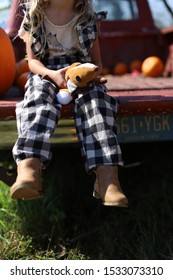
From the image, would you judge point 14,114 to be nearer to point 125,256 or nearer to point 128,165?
point 125,256

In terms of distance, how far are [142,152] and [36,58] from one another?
1723mm

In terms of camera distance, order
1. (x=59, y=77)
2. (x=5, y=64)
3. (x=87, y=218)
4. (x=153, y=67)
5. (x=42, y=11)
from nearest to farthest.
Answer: (x=59, y=77)
(x=42, y=11)
(x=5, y=64)
(x=87, y=218)
(x=153, y=67)

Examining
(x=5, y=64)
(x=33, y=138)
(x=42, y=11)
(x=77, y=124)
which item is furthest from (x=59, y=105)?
(x=5, y=64)

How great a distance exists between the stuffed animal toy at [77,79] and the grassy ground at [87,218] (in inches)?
27.8

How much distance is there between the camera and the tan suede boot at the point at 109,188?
222cm

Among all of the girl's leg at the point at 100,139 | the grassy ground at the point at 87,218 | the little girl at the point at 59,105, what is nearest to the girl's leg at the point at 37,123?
the little girl at the point at 59,105

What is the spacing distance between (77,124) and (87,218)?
3.44 ft

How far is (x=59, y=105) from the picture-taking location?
244 centimetres

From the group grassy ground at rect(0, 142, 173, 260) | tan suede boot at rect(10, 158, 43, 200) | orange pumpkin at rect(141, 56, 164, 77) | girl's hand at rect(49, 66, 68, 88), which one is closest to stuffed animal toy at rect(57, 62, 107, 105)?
girl's hand at rect(49, 66, 68, 88)

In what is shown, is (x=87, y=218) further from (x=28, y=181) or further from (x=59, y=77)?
(x=28, y=181)

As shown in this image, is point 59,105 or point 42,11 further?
point 42,11

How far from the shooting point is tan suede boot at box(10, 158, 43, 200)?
2.18 meters

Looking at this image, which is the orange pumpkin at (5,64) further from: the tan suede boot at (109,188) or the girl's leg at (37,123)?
the tan suede boot at (109,188)

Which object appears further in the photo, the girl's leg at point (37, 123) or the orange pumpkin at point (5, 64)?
the orange pumpkin at point (5, 64)
